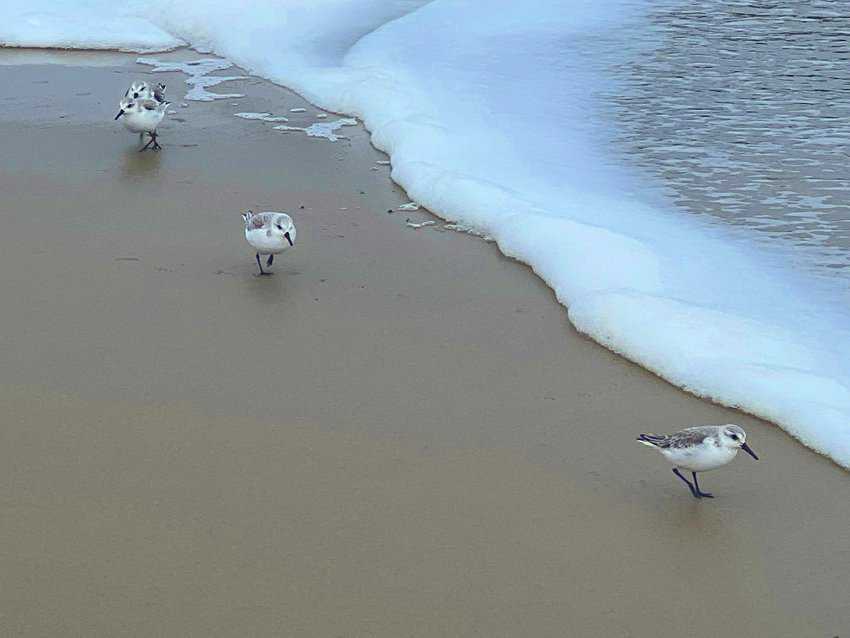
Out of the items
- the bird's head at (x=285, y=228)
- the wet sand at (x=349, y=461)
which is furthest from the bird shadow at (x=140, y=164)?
the bird's head at (x=285, y=228)

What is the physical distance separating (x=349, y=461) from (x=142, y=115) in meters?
4.72

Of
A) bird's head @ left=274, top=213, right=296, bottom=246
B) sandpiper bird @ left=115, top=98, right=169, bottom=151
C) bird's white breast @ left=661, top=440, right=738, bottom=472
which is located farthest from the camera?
sandpiper bird @ left=115, top=98, right=169, bottom=151

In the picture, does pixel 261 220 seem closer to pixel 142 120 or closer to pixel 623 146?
pixel 142 120

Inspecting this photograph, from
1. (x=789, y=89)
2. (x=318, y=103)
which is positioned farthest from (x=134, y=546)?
A: (x=789, y=89)

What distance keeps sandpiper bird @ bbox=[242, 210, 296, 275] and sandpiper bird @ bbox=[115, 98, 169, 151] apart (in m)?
2.46

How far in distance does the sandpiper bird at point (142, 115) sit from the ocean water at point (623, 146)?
158 centimetres

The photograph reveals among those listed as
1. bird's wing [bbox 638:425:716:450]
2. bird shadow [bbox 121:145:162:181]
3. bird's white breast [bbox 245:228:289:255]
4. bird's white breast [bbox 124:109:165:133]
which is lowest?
bird shadow [bbox 121:145:162:181]

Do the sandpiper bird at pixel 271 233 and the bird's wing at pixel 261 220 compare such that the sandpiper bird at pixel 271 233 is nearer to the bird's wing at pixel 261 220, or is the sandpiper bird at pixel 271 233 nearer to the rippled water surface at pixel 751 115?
the bird's wing at pixel 261 220

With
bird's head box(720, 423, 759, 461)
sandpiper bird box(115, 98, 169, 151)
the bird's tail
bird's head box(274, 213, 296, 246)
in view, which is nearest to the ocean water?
bird's head box(720, 423, 759, 461)

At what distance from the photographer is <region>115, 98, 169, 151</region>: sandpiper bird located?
29.6 ft

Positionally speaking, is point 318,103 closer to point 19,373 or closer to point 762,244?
point 762,244

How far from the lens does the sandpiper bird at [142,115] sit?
29.6ft

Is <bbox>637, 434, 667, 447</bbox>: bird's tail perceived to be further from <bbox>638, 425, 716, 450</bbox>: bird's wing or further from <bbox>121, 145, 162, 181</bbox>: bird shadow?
<bbox>121, 145, 162, 181</bbox>: bird shadow

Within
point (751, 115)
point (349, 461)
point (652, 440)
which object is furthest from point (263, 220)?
point (751, 115)
